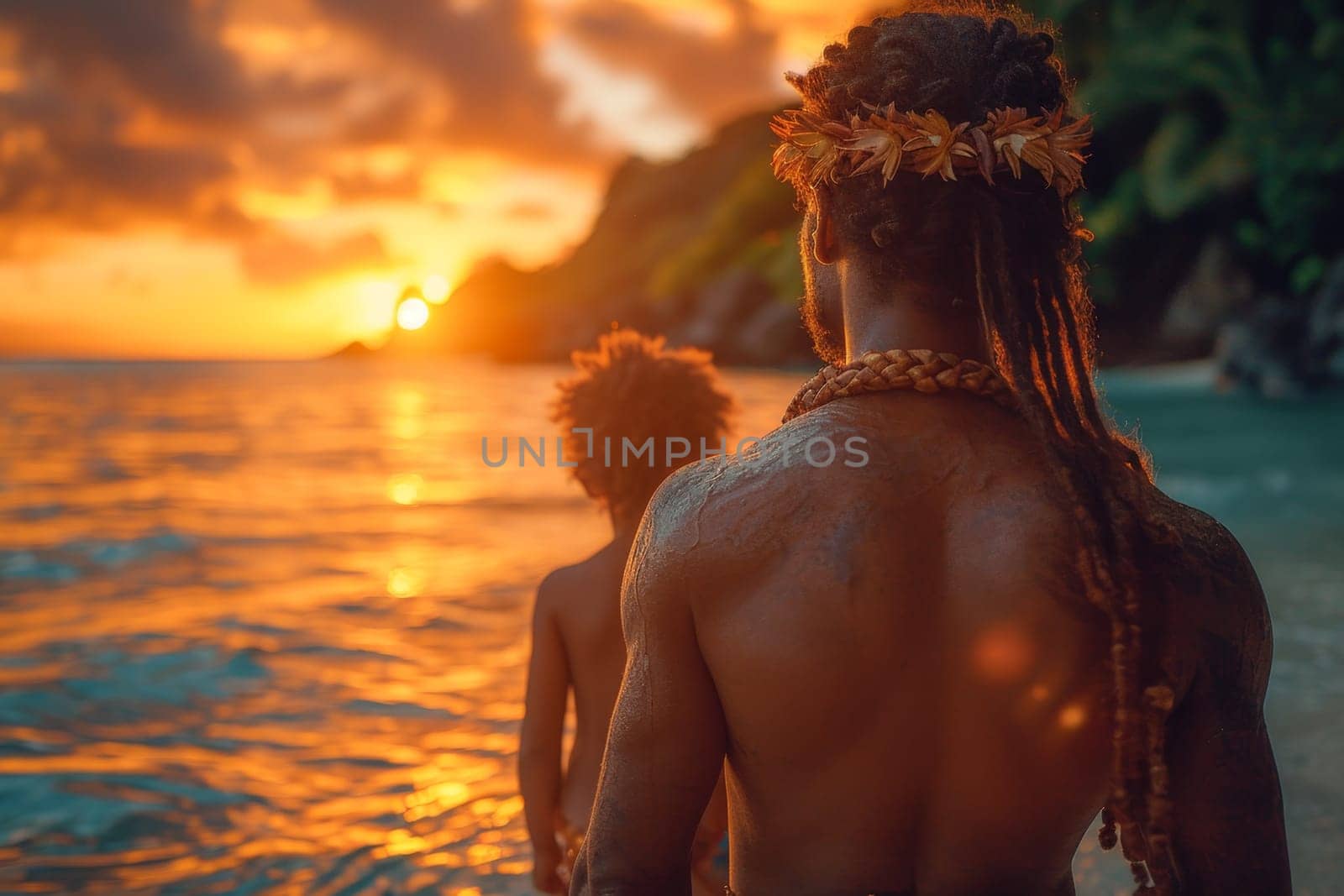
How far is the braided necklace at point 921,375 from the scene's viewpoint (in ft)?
4.53

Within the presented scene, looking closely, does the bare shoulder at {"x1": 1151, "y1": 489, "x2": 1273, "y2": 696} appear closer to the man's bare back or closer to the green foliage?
the man's bare back

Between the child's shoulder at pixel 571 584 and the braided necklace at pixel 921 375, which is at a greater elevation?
the braided necklace at pixel 921 375

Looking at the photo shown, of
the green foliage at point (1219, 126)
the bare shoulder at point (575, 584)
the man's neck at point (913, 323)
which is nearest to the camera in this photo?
the man's neck at point (913, 323)

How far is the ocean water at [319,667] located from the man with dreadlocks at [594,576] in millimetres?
643

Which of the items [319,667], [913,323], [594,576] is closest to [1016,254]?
[913,323]

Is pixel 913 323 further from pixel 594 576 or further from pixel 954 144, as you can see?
pixel 594 576

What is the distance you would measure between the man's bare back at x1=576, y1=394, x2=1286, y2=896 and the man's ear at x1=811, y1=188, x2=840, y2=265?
0.80 feet

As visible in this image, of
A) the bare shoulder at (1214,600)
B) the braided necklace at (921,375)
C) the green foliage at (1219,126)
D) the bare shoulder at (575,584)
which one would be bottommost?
the bare shoulder at (575,584)

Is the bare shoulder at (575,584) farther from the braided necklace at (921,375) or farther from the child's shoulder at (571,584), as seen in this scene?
the braided necklace at (921,375)

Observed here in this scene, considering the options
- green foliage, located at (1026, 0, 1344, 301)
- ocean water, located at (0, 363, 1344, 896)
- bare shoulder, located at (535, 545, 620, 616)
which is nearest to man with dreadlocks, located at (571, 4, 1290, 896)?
bare shoulder, located at (535, 545, 620, 616)

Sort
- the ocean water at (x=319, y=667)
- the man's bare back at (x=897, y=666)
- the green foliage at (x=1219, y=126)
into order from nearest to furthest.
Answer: the man's bare back at (x=897, y=666) < the ocean water at (x=319, y=667) < the green foliage at (x=1219, y=126)

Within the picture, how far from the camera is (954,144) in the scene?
4.58 ft

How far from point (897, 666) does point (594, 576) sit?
6.48ft

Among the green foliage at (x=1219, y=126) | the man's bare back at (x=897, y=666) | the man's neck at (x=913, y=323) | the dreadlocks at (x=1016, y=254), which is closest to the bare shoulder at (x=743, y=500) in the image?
the man's bare back at (x=897, y=666)
